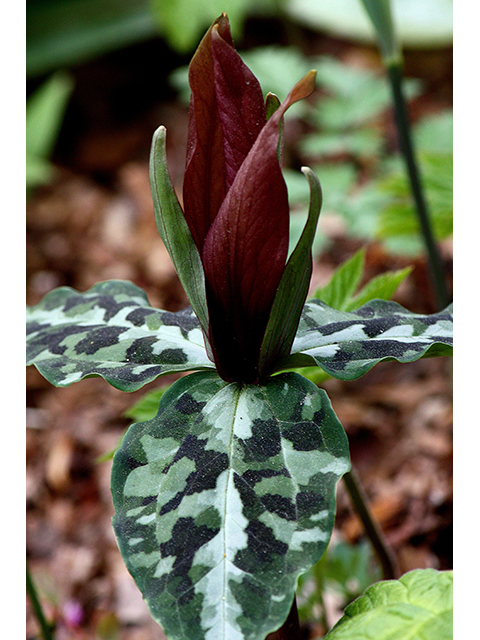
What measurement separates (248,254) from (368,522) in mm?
441

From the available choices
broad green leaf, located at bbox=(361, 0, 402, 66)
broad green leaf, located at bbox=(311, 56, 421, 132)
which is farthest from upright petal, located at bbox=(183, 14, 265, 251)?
broad green leaf, located at bbox=(311, 56, 421, 132)

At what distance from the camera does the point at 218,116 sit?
1.77 ft

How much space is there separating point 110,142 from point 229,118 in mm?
2693

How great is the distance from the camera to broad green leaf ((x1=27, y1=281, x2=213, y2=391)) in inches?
22.8

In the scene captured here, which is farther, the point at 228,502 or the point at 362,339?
the point at 362,339

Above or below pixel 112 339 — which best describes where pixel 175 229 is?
above

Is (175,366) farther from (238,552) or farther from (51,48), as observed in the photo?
(51,48)

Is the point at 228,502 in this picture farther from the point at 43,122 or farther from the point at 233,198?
the point at 43,122

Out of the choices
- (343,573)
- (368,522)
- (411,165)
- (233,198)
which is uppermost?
(233,198)

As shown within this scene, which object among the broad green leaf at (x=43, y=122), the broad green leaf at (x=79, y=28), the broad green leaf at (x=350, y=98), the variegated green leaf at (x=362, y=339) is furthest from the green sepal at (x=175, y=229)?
the broad green leaf at (x=79, y=28)

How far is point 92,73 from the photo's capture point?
3.27m

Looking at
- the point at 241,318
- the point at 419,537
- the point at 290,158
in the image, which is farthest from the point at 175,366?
the point at 290,158

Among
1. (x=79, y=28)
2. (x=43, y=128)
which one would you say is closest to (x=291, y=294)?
(x=43, y=128)

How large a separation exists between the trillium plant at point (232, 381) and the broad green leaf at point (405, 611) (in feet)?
0.42
